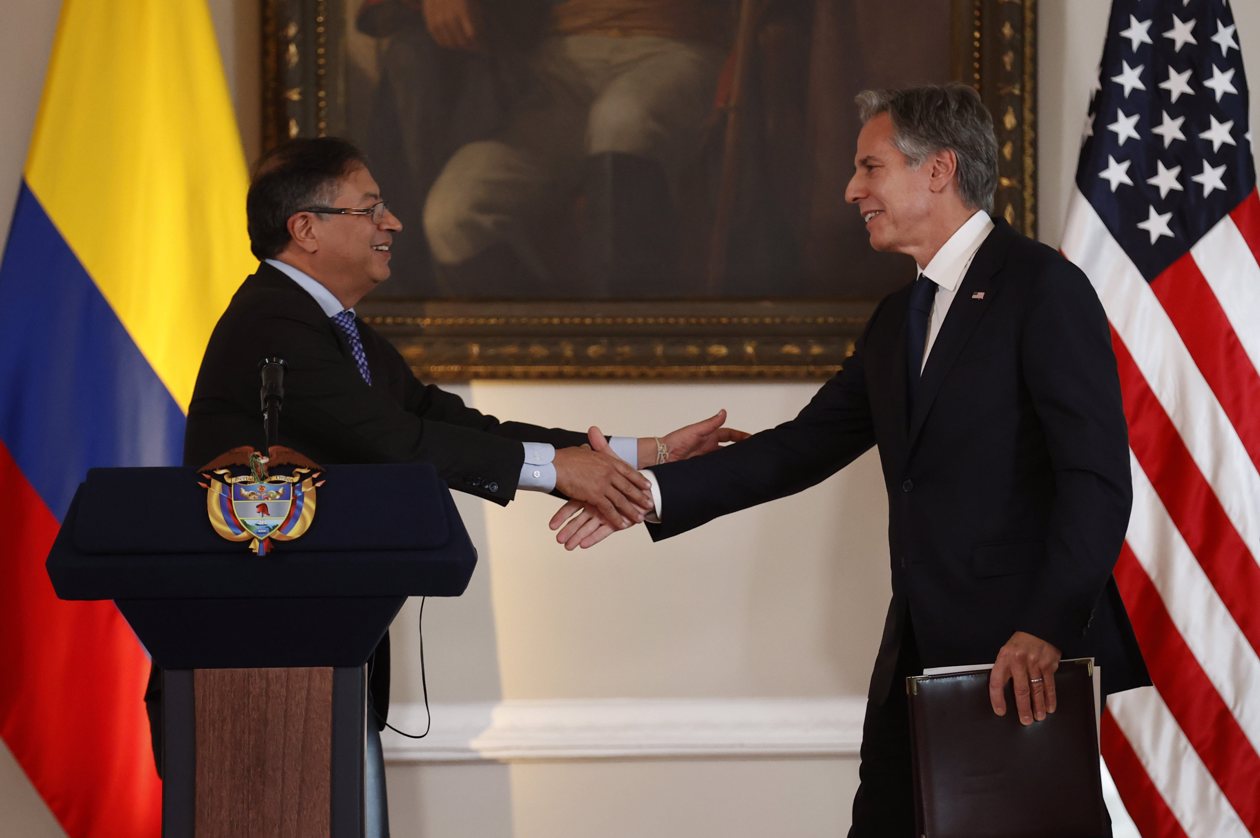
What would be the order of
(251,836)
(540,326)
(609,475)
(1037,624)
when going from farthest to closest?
(540,326)
(609,475)
(1037,624)
(251,836)

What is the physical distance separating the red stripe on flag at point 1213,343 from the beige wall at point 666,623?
1.52 feet

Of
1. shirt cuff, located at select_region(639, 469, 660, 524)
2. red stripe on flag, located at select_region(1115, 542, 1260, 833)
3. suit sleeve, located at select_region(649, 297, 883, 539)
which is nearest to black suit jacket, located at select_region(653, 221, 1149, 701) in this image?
suit sleeve, located at select_region(649, 297, 883, 539)

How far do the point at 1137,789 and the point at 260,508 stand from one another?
255 centimetres

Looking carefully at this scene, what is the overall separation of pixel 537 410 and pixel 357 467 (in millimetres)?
1849

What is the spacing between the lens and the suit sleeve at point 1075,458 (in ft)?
7.46

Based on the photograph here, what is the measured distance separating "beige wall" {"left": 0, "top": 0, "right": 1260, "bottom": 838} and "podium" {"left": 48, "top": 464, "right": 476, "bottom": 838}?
1883mm

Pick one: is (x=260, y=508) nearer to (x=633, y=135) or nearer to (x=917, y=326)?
(x=917, y=326)

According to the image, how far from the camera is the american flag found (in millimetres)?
3434

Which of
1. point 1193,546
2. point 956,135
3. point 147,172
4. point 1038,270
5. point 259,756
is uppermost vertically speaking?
→ point 147,172

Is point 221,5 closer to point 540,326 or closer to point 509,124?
point 509,124

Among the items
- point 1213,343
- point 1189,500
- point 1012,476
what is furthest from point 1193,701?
point 1012,476

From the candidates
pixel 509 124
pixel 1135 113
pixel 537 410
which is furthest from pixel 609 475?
pixel 1135 113

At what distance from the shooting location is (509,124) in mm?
3846

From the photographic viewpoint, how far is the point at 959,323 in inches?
99.0
